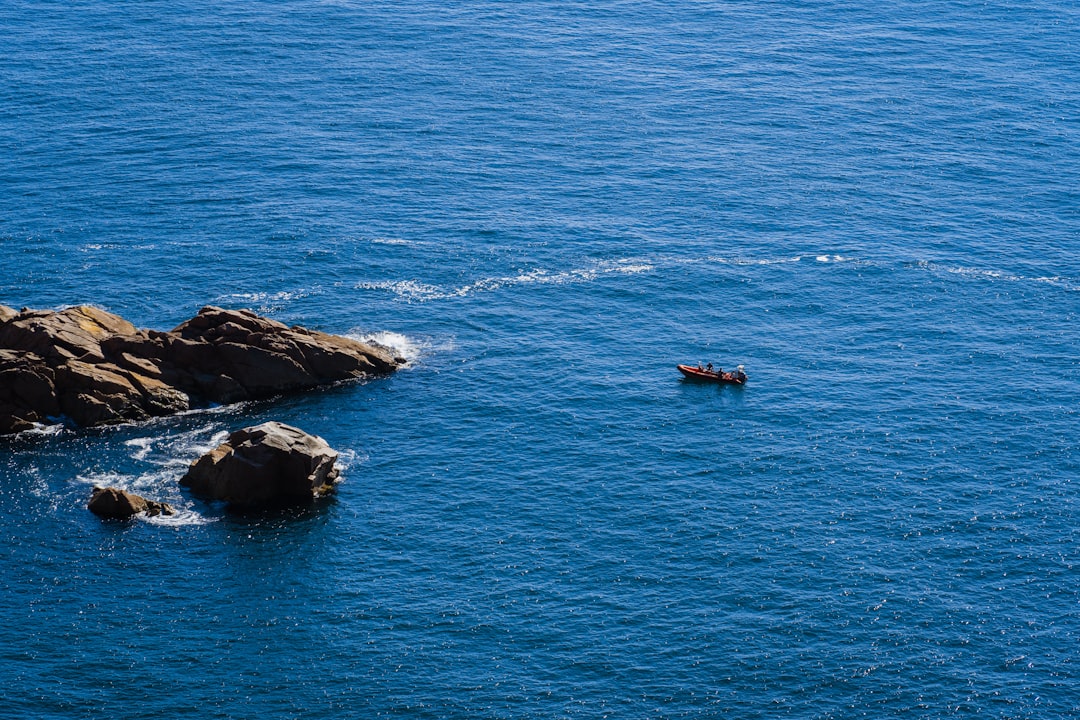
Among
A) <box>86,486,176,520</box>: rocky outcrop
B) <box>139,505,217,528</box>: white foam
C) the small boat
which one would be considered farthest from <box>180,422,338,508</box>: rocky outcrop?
the small boat

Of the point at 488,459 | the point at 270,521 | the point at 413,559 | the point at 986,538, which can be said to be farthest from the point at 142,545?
the point at 986,538

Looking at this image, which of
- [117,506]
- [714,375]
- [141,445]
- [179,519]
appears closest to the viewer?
[117,506]

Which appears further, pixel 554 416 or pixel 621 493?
pixel 554 416

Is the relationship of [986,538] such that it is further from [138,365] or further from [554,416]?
[138,365]

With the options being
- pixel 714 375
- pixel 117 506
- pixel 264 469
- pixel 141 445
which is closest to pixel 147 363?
pixel 141 445

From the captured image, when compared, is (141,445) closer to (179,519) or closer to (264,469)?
(179,519)

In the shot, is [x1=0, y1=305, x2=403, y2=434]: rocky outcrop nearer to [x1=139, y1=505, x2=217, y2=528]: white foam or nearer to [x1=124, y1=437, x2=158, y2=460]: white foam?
[x1=124, y1=437, x2=158, y2=460]: white foam

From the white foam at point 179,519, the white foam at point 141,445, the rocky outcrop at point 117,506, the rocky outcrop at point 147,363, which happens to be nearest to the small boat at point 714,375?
the rocky outcrop at point 147,363
